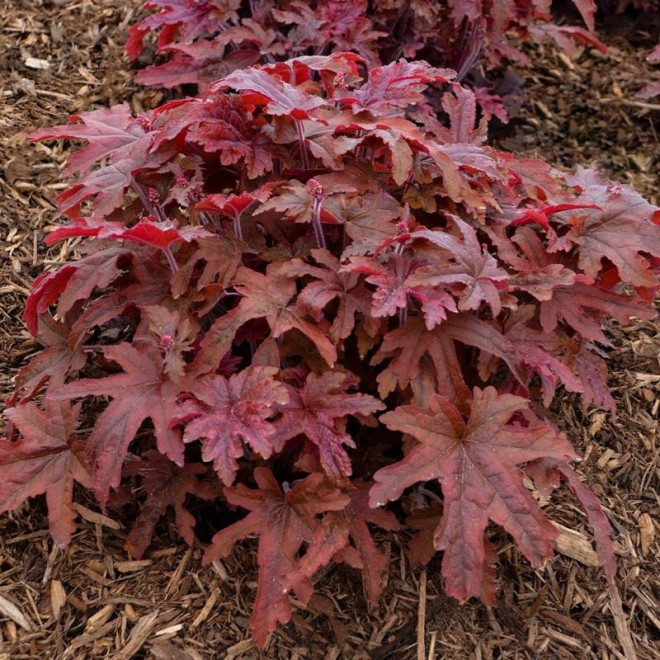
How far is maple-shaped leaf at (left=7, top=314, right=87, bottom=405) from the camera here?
6.84ft

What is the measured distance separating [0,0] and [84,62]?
0.52m

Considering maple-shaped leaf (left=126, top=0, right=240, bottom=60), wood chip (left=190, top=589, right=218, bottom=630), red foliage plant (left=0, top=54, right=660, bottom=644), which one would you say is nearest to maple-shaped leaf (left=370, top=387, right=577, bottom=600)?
red foliage plant (left=0, top=54, right=660, bottom=644)

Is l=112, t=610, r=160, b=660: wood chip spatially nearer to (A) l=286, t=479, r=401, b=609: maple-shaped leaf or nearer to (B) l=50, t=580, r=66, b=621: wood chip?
(B) l=50, t=580, r=66, b=621: wood chip

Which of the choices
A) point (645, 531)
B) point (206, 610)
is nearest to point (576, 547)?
point (645, 531)

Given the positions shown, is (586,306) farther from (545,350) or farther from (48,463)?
(48,463)

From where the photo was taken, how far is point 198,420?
171 cm

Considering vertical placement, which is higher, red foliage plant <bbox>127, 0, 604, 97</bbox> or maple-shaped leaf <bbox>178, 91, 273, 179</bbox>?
maple-shaped leaf <bbox>178, 91, 273, 179</bbox>

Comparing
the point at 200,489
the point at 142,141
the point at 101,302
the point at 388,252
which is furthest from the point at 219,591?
the point at 142,141

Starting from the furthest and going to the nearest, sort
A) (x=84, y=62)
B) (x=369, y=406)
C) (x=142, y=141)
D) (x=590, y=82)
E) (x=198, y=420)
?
(x=590, y=82), (x=84, y=62), (x=142, y=141), (x=369, y=406), (x=198, y=420)

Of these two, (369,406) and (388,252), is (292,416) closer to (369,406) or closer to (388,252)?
(369,406)

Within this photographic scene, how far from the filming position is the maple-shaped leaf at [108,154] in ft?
6.76

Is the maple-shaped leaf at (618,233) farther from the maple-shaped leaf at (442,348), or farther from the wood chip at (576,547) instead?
the wood chip at (576,547)

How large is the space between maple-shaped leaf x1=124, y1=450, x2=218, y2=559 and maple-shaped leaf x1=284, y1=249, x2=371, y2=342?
54 cm

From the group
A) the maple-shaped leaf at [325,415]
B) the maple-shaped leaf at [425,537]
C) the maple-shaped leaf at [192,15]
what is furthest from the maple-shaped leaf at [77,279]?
the maple-shaped leaf at [192,15]
